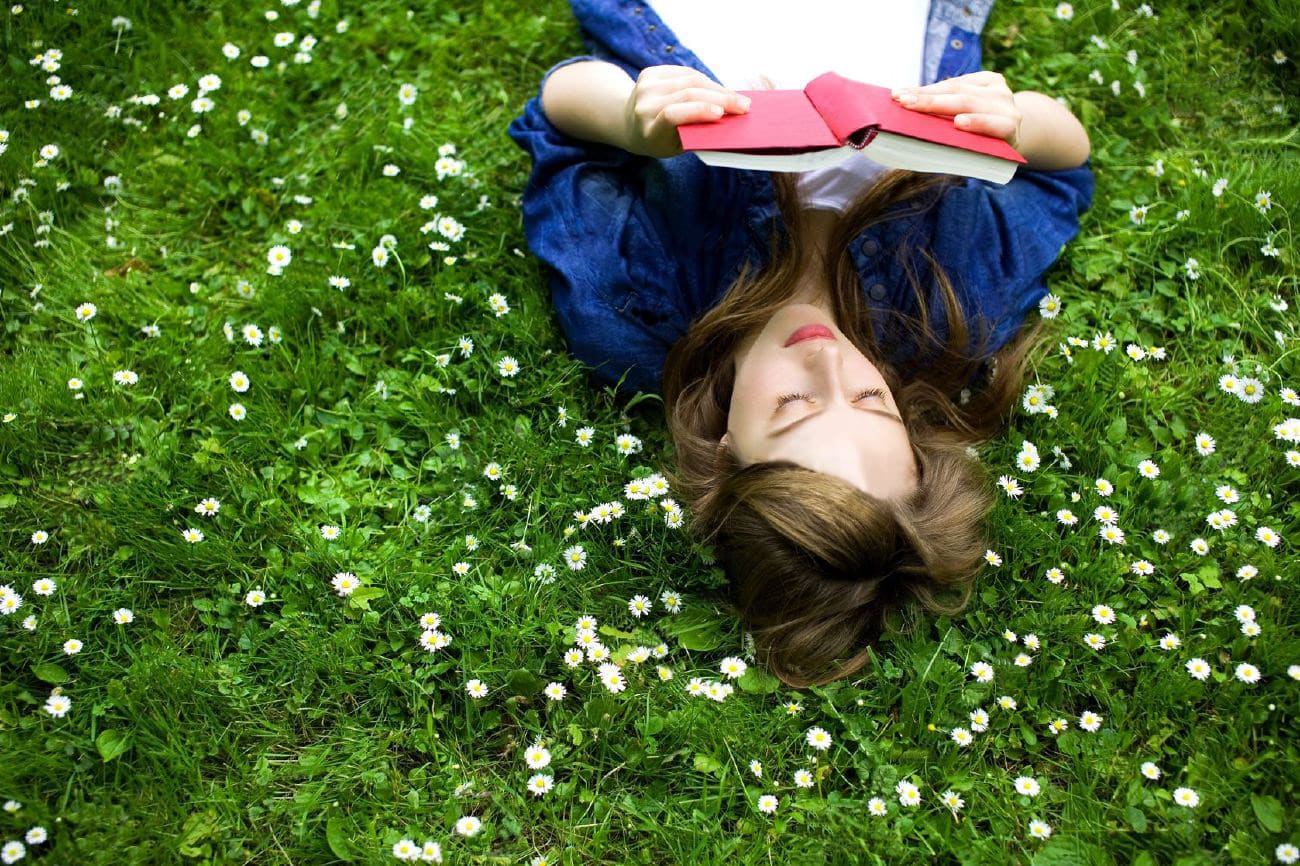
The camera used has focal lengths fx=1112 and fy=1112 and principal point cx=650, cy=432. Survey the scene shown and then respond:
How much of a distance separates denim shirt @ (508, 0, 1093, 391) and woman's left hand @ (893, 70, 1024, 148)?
0.33 m

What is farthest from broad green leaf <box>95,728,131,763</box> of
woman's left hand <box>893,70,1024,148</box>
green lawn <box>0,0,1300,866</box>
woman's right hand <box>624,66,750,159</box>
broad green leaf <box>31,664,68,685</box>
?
woman's left hand <box>893,70,1024,148</box>

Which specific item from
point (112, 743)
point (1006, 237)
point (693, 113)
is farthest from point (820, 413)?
point (112, 743)

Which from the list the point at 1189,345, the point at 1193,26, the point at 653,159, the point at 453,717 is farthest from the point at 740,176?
the point at 1193,26

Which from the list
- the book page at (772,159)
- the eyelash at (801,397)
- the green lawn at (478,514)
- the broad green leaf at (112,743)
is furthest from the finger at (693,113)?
the broad green leaf at (112,743)

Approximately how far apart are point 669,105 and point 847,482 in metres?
1.06

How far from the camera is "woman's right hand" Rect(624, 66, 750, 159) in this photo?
110 inches

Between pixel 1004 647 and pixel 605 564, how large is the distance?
1.07 metres

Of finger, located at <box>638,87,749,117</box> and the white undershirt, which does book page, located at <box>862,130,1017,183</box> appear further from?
the white undershirt

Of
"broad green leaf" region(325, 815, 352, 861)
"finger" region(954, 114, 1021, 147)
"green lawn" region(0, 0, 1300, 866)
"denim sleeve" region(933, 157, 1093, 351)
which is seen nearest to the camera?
"broad green leaf" region(325, 815, 352, 861)

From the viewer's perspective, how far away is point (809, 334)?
2.96 metres

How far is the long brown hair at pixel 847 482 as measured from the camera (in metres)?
2.70

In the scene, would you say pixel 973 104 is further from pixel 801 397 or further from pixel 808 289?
pixel 801 397

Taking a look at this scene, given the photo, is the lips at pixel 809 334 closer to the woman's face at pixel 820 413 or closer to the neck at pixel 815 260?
the woman's face at pixel 820 413

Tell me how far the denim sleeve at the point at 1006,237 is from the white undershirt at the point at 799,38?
49cm
